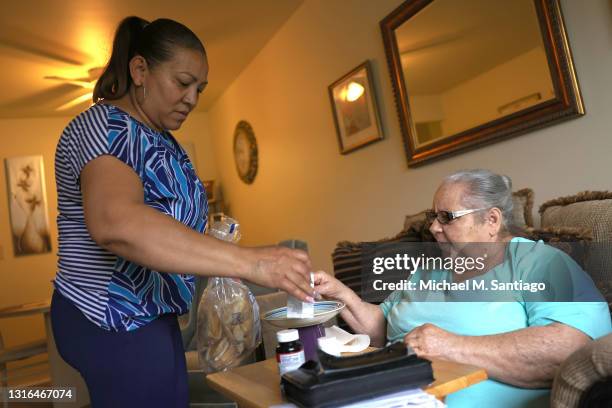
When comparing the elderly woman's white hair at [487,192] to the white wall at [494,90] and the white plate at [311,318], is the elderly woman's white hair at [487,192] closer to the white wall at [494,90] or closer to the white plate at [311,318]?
the white plate at [311,318]

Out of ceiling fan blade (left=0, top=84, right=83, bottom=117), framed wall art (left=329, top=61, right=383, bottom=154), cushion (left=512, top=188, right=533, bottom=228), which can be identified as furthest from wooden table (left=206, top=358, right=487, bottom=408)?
ceiling fan blade (left=0, top=84, right=83, bottom=117)

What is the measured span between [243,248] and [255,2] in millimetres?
3384

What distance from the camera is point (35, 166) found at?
5.83 metres

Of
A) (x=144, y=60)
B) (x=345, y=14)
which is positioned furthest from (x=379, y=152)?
(x=144, y=60)

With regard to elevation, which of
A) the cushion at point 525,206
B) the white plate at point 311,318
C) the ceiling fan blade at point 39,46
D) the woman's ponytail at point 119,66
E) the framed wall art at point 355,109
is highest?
the ceiling fan blade at point 39,46

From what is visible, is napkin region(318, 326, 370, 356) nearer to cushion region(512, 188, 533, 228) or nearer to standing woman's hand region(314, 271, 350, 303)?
standing woman's hand region(314, 271, 350, 303)

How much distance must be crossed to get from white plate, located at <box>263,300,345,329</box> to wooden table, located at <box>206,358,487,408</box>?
4.2 inches

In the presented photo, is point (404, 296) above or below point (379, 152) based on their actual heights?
below

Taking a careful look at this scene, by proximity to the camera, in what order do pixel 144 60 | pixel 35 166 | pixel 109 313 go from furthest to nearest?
pixel 35 166 < pixel 144 60 < pixel 109 313

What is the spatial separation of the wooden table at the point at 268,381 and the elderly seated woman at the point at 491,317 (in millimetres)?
194

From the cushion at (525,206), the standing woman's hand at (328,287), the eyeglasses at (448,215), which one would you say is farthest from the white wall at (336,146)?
the standing woman's hand at (328,287)

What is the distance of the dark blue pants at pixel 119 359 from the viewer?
38.7 inches

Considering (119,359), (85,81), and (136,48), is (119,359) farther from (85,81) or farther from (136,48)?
(85,81)

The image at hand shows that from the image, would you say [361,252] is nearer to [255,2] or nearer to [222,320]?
[222,320]
